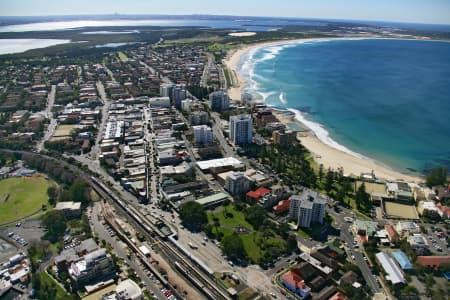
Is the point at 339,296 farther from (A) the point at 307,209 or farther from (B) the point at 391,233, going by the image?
(B) the point at 391,233

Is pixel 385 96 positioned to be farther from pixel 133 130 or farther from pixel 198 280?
pixel 198 280

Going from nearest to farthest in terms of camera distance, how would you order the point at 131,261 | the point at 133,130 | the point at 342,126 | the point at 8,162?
the point at 131,261, the point at 8,162, the point at 133,130, the point at 342,126

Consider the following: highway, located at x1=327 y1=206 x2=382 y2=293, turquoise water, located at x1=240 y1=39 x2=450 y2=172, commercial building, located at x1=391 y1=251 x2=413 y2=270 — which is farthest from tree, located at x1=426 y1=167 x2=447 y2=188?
commercial building, located at x1=391 y1=251 x2=413 y2=270

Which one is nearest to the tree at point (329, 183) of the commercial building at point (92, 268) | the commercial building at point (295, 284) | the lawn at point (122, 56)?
the commercial building at point (295, 284)

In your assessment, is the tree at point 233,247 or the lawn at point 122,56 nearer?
the tree at point 233,247

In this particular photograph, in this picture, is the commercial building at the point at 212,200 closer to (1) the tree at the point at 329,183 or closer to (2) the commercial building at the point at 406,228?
(1) the tree at the point at 329,183

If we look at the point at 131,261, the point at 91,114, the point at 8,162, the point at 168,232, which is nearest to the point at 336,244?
the point at 168,232
